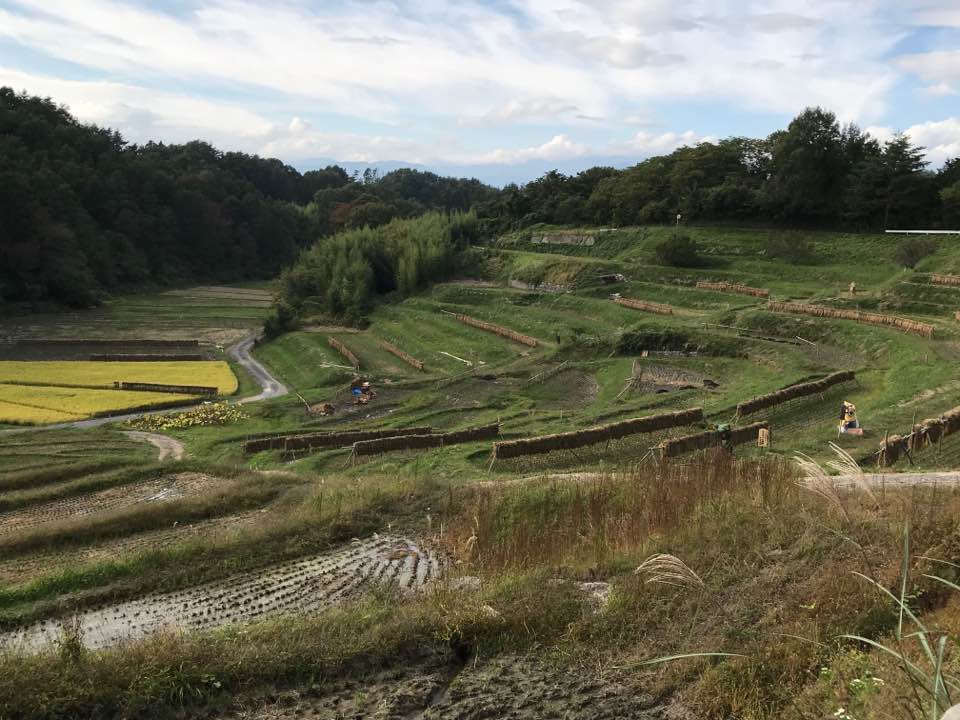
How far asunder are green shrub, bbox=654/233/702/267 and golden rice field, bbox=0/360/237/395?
29.9 m

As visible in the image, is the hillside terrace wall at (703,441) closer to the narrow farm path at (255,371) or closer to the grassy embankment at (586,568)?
the grassy embankment at (586,568)

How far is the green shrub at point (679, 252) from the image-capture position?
173 ft

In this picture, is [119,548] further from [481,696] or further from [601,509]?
[481,696]

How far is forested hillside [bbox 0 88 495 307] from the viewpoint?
223ft

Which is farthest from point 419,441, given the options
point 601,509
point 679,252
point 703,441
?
point 679,252

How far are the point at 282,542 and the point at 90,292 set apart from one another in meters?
67.2

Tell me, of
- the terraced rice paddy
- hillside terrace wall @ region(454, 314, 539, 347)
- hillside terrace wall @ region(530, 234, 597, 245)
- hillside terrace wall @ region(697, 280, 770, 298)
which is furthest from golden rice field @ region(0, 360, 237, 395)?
hillside terrace wall @ region(530, 234, 597, 245)

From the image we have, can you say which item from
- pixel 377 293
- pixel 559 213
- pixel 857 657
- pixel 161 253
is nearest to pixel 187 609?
pixel 857 657

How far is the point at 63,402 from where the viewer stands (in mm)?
36281

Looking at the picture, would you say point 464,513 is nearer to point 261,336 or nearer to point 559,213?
point 261,336

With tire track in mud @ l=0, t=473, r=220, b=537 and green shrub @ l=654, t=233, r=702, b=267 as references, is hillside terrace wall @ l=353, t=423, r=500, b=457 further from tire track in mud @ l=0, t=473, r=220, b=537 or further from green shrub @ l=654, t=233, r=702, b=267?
green shrub @ l=654, t=233, r=702, b=267

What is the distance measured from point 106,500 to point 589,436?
12.7m

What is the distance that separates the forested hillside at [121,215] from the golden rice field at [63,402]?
31298 mm

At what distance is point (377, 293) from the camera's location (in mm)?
69062
